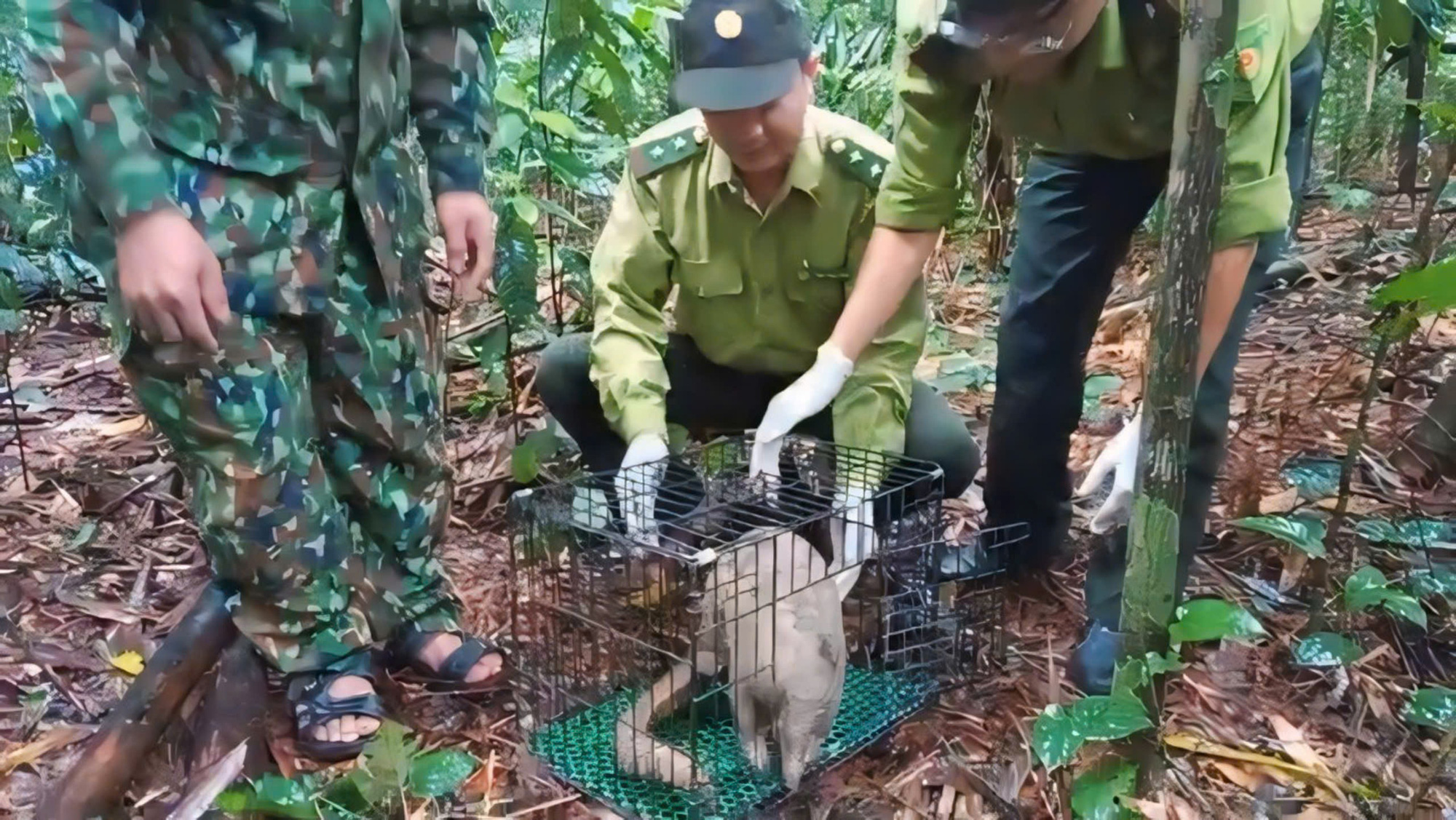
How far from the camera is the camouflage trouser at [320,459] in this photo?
1372 mm

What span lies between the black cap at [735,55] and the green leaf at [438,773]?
0.92 meters

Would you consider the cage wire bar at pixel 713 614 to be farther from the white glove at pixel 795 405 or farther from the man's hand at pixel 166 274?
the man's hand at pixel 166 274

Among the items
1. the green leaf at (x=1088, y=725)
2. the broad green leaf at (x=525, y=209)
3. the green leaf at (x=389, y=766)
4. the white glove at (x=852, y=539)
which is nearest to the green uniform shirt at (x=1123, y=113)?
the white glove at (x=852, y=539)

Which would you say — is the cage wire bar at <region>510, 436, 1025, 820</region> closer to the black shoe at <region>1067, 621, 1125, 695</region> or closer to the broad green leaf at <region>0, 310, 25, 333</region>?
the black shoe at <region>1067, 621, 1125, 695</region>

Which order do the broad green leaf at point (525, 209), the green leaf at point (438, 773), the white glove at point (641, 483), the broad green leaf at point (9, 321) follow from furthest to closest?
the broad green leaf at point (9, 321)
the broad green leaf at point (525, 209)
the white glove at point (641, 483)
the green leaf at point (438, 773)

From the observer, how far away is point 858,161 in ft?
5.90

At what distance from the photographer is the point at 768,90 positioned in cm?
160

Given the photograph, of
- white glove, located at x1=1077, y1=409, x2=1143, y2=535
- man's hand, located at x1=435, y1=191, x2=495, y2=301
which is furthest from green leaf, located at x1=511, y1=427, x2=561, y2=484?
white glove, located at x1=1077, y1=409, x2=1143, y2=535

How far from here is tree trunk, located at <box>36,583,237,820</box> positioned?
136 centimetres

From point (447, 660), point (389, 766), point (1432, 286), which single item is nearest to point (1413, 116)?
point (1432, 286)

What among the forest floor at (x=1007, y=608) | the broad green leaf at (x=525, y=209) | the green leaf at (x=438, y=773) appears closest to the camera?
the green leaf at (x=438, y=773)

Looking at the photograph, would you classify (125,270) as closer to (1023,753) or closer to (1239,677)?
(1023,753)

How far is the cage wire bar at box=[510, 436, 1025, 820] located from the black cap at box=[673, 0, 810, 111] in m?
0.50

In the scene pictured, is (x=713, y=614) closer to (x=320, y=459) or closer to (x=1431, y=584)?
(x=320, y=459)
